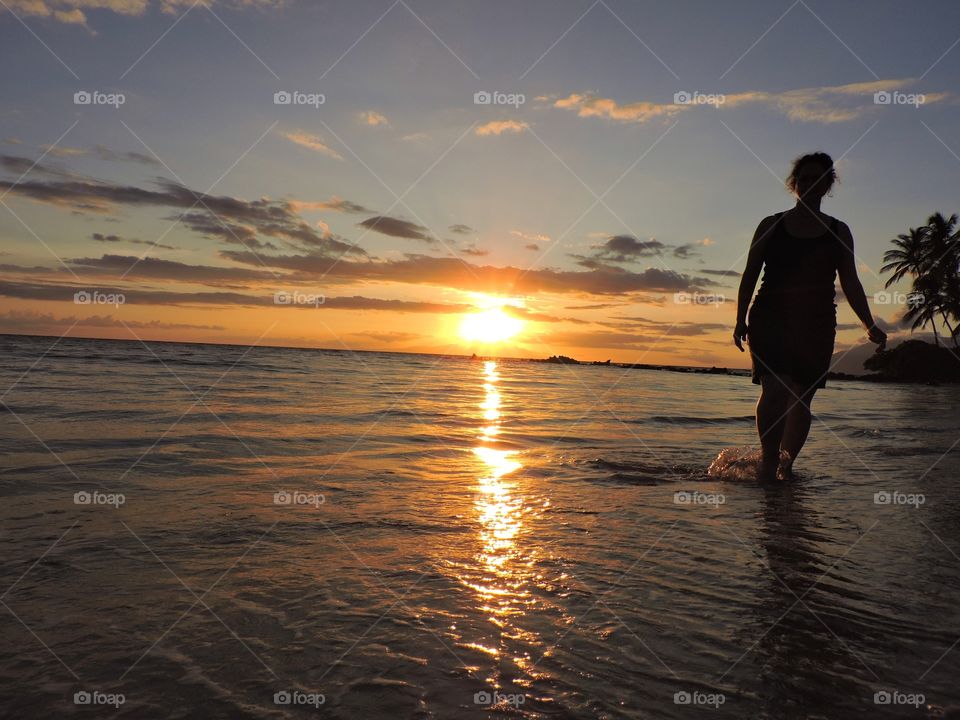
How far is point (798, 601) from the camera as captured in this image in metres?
2.69

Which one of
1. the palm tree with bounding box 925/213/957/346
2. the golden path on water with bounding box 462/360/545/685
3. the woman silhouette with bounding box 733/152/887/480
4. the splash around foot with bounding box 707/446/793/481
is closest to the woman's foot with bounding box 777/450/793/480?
the splash around foot with bounding box 707/446/793/481

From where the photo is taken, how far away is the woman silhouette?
498cm

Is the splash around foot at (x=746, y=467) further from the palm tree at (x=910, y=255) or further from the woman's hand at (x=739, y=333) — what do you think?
the palm tree at (x=910, y=255)

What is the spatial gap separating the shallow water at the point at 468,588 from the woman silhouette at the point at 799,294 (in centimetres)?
91

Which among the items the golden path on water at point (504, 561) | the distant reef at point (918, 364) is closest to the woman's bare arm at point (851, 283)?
the golden path on water at point (504, 561)

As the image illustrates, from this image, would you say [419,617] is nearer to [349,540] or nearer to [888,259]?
[349,540]

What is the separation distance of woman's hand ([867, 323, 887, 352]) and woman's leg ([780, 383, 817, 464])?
572 millimetres

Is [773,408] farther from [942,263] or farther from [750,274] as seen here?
[942,263]

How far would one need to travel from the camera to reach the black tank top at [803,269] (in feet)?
16.3

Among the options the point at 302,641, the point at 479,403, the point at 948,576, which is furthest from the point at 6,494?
the point at 479,403

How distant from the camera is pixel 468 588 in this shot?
2.78 meters

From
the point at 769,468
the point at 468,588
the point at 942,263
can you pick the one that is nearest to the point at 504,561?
the point at 468,588

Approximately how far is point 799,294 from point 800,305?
3.5 inches

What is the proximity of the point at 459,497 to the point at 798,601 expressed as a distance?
2.64m
